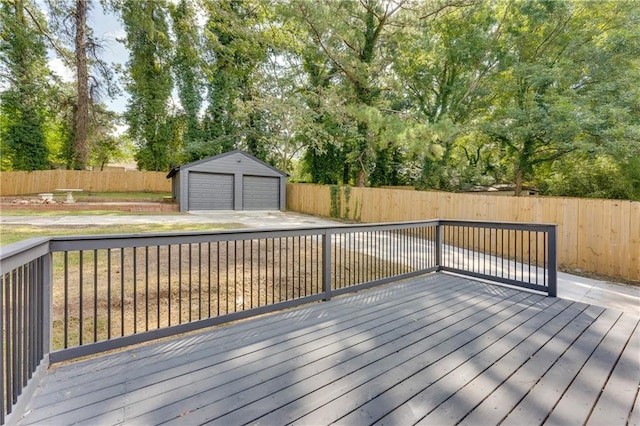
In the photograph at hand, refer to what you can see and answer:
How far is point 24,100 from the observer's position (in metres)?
17.2

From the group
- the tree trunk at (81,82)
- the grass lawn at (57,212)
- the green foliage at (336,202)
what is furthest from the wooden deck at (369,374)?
the tree trunk at (81,82)

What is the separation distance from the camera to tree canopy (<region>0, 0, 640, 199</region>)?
30.9ft

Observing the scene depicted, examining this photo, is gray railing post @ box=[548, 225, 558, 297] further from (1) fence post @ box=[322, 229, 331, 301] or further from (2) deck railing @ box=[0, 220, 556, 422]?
(1) fence post @ box=[322, 229, 331, 301]

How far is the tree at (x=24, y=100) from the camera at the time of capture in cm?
1561

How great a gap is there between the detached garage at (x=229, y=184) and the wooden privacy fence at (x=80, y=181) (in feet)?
16.6

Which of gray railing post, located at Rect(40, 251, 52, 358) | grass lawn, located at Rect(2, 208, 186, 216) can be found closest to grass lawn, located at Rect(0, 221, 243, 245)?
grass lawn, located at Rect(2, 208, 186, 216)

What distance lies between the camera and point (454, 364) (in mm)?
2055

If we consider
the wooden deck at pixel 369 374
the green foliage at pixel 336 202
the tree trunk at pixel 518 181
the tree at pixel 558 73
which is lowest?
the wooden deck at pixel 369 374

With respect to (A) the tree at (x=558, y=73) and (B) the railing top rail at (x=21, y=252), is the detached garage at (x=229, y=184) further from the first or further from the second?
(B) the railing top rail at (x=21, y=252)

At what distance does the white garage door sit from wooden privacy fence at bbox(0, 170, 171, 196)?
28.6ft

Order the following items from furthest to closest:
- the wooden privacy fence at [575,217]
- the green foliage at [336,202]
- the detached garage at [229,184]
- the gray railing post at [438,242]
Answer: the detached garage at [229,184], the green foliage at [336,202], the wooden privacy fence at [575,217], the gray railing post at [438,242]

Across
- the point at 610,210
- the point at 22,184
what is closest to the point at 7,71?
the point at 22,184

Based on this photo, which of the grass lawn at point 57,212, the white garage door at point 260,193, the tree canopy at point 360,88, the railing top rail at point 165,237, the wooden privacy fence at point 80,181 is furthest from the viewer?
the wooden privacy fence at point 80,181

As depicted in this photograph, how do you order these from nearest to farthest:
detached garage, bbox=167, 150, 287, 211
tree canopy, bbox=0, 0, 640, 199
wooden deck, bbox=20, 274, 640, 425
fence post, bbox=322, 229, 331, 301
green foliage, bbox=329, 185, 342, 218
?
1. wooden deck, bbox=20, 274, 640, 425
2. fence post, bbox=322, 229, 331, 301
3. tree canopy, bbox=0, 0, 640, 199
4. green foliage, bbox=329, 185, 342, 218
5. detached garage, bbox=167, 150, 287, 211
